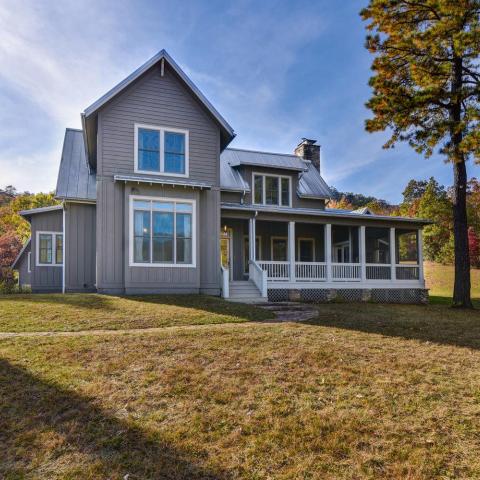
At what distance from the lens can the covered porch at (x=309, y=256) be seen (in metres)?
15.8

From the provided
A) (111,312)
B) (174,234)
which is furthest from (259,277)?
(111,312)

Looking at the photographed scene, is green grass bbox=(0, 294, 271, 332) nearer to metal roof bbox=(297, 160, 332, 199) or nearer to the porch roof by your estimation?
the porch roof

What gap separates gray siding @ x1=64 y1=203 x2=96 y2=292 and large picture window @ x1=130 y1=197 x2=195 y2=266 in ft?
9.07

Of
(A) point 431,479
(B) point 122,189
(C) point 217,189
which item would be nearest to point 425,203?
(C) point 217,189

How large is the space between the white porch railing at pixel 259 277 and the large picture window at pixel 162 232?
9.17 ft

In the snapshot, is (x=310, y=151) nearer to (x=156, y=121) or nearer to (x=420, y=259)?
(x=420, y=259)

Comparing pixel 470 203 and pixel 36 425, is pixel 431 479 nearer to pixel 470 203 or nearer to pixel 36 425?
pixel 36 425

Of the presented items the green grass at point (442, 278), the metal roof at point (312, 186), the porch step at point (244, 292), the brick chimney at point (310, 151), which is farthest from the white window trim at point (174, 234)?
the green grass at point (442, 278)

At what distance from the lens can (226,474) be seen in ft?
11.5

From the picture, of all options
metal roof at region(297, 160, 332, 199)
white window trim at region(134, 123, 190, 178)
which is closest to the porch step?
white window trim at region(134, 123, 190, 178)

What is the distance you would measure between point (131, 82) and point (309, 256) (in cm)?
1153

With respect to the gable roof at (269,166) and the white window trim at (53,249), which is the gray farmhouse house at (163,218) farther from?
the gable roof at (269,166)

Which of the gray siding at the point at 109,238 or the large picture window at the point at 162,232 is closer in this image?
the gray siding at the point at 109,238

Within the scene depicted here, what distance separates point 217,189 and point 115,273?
457cm
